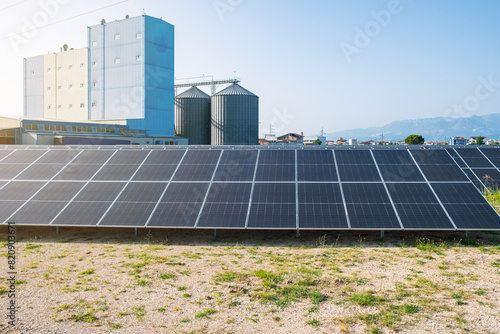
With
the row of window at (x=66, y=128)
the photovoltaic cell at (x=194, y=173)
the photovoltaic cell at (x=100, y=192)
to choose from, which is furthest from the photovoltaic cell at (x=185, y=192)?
the row of window at (x=66, y=128)

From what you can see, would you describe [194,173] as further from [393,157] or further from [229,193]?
[393,157]

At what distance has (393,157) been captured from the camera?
66.2 feet

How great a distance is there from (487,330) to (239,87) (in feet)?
212

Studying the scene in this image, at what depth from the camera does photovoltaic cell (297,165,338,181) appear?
18469mm

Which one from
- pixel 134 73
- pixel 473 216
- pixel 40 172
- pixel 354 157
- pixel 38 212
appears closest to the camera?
pixel 473 216

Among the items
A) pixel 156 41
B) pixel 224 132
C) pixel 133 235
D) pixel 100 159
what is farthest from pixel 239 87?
pixel 133 235

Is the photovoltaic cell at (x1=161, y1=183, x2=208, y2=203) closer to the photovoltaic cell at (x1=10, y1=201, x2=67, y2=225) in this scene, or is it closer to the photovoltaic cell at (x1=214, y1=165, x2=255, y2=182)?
the photovoltaic cell at (x1=214, y1=165, x2=255, y2=182)

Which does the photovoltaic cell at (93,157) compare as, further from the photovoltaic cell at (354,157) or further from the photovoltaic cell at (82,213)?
the photovoltaic cell at (354,157)

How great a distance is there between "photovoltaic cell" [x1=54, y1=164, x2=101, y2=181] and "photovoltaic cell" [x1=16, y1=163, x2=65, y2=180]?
0.44 meters

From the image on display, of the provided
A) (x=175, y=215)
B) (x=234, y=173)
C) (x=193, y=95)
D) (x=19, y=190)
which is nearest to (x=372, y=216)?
(x=234, y=173)

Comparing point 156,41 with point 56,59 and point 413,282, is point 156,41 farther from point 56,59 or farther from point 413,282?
point 413,282

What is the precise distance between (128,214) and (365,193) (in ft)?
35.9

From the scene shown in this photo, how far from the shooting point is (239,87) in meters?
69.9

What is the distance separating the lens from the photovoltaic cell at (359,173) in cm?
1839
